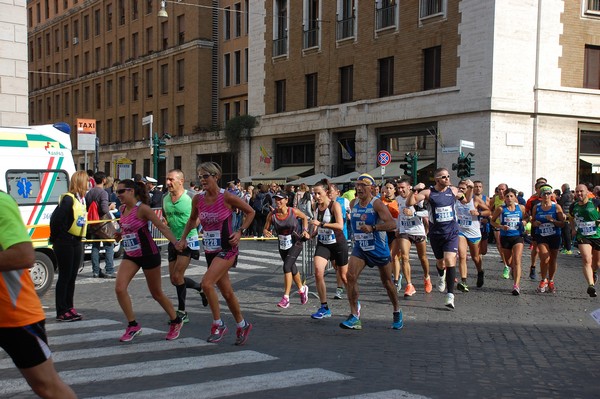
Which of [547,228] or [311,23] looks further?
[311,23]

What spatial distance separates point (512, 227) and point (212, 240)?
20.9 feet

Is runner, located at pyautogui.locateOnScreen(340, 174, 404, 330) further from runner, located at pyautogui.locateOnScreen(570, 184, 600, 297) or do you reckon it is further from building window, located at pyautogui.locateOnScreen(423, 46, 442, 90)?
building window, located at pyautogui.locateOnScreen(423, 46, 442, 90)

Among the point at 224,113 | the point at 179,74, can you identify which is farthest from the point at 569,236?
the point at 179,74

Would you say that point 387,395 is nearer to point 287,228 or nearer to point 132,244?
point 132,244

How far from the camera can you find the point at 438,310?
33.6 ft

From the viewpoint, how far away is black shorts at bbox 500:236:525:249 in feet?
39.8

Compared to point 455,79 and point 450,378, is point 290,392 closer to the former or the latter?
point 450,378

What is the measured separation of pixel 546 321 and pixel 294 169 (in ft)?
86.4

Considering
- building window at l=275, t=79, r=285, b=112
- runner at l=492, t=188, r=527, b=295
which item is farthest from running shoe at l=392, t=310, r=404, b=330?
building window at l=275, t=79, r=285, b=112

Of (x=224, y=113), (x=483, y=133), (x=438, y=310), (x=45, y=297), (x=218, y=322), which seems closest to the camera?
(x=218, y=322)

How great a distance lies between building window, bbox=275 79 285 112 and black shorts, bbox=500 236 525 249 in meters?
25.4

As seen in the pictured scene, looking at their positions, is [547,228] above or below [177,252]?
above

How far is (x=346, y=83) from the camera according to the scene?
32.9 metres

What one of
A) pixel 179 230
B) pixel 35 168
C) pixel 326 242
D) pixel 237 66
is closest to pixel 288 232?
pixel 326 242
